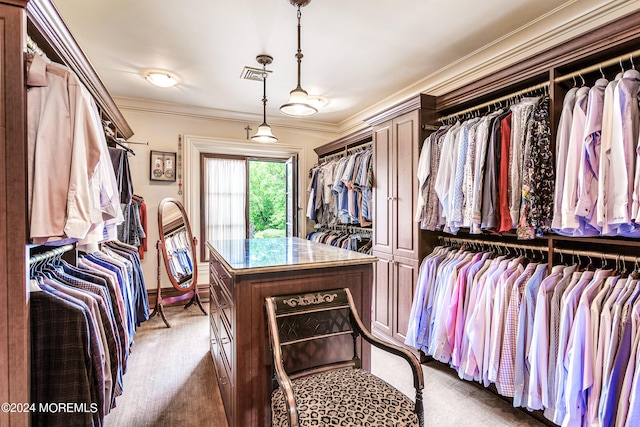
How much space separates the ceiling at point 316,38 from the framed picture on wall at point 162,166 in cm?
81

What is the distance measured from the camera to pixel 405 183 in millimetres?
2789

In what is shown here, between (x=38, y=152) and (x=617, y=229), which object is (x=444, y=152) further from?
(x=38, y=152)

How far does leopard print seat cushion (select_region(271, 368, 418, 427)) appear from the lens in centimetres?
122

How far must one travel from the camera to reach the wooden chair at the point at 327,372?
4.05 ft

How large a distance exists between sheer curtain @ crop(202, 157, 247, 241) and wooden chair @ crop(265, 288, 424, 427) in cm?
326

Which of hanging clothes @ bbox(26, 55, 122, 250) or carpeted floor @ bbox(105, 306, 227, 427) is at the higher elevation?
hanging clothes @ bbox(26, 55, 122, 250)

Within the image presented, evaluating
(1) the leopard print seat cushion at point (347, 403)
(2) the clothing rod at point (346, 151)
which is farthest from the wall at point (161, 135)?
(1) the leopard print seat cushion at point (347, 403)

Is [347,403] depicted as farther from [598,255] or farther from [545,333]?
[598,255]

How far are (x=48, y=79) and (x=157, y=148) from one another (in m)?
3.05

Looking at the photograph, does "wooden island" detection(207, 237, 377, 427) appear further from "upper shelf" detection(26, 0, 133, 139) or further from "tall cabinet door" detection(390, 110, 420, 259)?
"upper shelf" detection(26, 0, 133, 139)

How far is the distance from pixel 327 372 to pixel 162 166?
356 centimetres

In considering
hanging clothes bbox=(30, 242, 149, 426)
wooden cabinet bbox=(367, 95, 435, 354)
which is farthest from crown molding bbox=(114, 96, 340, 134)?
hanging clothes bbox=(30, 242, 149, 426)

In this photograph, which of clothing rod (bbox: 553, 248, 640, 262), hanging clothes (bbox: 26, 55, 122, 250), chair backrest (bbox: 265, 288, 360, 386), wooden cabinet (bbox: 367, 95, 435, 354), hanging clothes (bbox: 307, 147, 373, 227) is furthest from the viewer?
hanging clothes (bbox: 307, 147, 373, 227)

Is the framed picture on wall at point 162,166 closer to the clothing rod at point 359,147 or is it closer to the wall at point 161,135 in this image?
the wall at point 161,135
